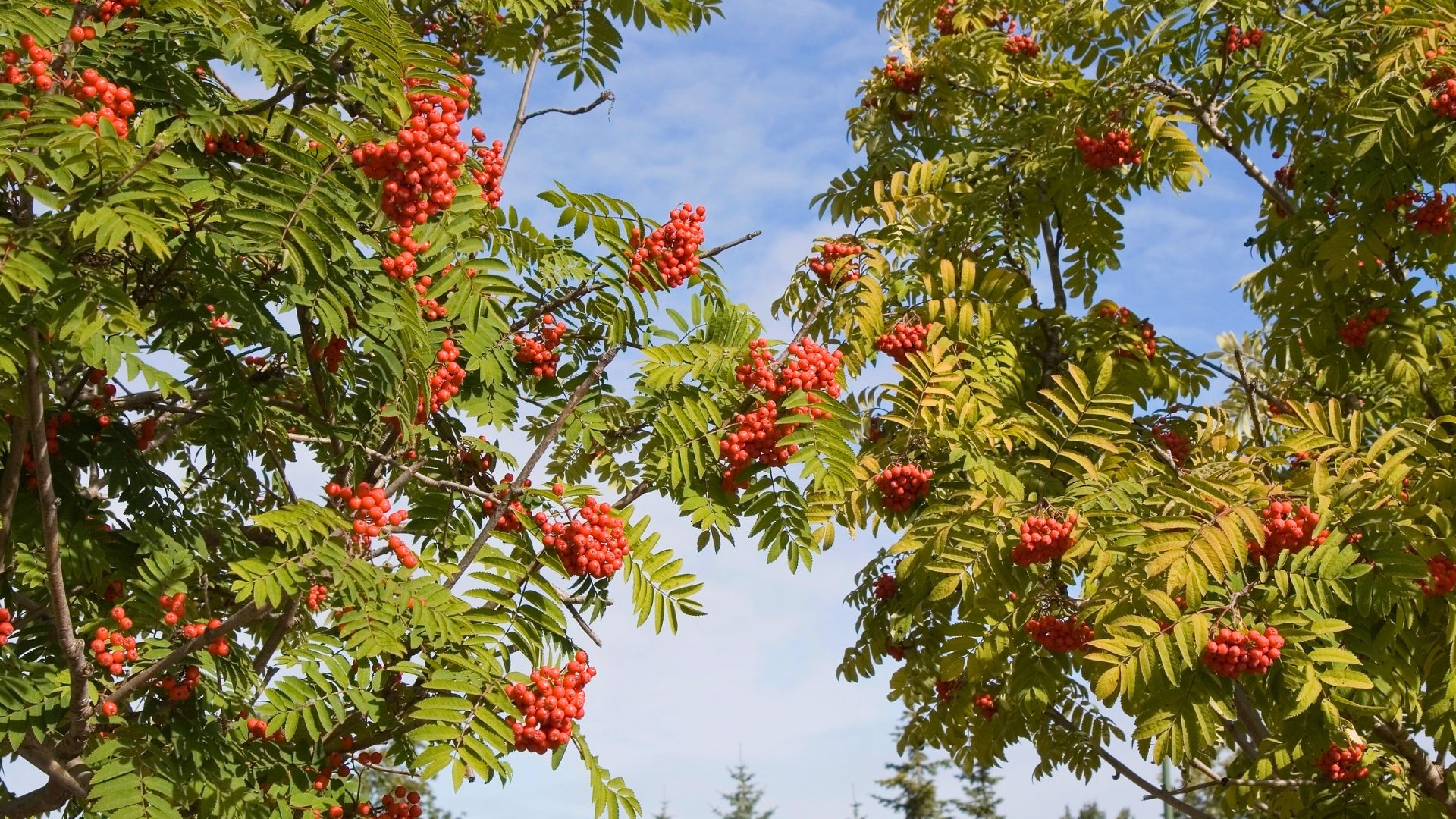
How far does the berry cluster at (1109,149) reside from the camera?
7109 mm

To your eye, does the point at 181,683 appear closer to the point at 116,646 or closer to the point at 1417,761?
the point at 116,646

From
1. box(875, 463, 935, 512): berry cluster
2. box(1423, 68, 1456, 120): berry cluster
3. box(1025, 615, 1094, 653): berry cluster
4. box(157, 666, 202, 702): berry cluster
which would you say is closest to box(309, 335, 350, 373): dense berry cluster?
box(157, 666, 202, 702): berry cluster

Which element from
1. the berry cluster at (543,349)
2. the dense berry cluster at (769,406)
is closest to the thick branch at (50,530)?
the berry cluster at (543,349)

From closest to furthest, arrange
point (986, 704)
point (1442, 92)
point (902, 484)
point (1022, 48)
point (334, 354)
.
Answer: point (334, 354) < point (902, 484) < point (1442, 92) < point (986, 704) < point (1022, 48)

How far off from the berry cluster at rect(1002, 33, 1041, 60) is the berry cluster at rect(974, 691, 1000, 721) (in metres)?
4.77

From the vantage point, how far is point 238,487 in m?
5.22

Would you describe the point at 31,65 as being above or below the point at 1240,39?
below

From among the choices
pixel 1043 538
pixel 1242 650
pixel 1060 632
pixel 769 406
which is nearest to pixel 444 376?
pixel 769 406

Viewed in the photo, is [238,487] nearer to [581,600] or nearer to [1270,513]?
[581,600]

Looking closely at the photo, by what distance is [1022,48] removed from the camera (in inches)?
355

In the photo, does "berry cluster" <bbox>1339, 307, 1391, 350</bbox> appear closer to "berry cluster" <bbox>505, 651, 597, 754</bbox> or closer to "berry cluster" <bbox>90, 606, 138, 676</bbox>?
"berry cluster" <bbox>505, 651, 597, 754</bbox>

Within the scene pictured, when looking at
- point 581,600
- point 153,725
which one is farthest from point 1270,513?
point 153,725

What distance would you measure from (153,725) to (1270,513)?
12.7 ft

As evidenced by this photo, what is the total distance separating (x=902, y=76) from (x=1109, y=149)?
7.67ft
